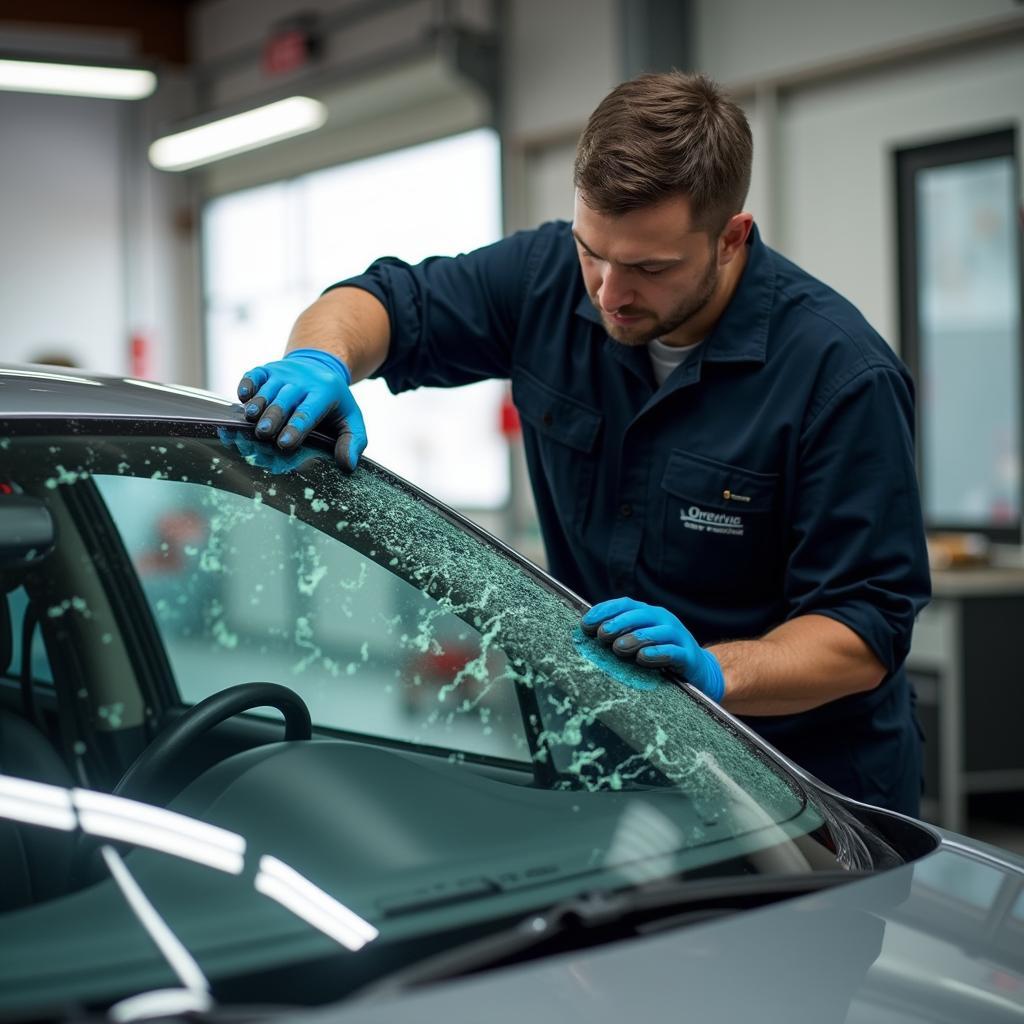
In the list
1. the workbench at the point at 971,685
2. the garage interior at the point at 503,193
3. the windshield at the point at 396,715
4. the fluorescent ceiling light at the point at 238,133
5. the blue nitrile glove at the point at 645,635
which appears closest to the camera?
the windshield at the point at 396,715

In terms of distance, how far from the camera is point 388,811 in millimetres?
898

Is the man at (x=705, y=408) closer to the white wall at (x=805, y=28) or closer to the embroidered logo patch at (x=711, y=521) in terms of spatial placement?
the embroidered logo patch at (x=711, y=521)

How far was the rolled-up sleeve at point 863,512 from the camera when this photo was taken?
4.55 feet

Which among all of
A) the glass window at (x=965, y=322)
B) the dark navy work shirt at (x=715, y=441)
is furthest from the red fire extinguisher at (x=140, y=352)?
the dark navy work shirt at (x=715, y=441)

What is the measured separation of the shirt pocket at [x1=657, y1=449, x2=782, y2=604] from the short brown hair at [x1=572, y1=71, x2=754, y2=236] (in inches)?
10.8

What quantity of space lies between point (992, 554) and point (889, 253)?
938mm

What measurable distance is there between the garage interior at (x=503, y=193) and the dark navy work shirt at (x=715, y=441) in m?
0.85

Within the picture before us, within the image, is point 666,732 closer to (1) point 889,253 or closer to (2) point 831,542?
(2) point 831,542

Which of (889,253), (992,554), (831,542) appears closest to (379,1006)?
(831,542)

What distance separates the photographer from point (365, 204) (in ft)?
20.0

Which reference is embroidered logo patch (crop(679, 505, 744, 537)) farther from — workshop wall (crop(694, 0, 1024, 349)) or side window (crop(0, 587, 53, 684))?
workshop wall (crop(694, 0, 1024, 349))

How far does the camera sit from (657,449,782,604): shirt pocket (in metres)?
1.45

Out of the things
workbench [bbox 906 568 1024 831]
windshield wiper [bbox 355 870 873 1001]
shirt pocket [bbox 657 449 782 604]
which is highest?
shirt pocket [bbox 657 449 782 604]

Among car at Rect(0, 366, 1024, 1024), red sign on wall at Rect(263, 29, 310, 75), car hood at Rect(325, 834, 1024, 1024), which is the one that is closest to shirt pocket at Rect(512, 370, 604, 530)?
car at Rect(0, 366, 1024, 1024)
